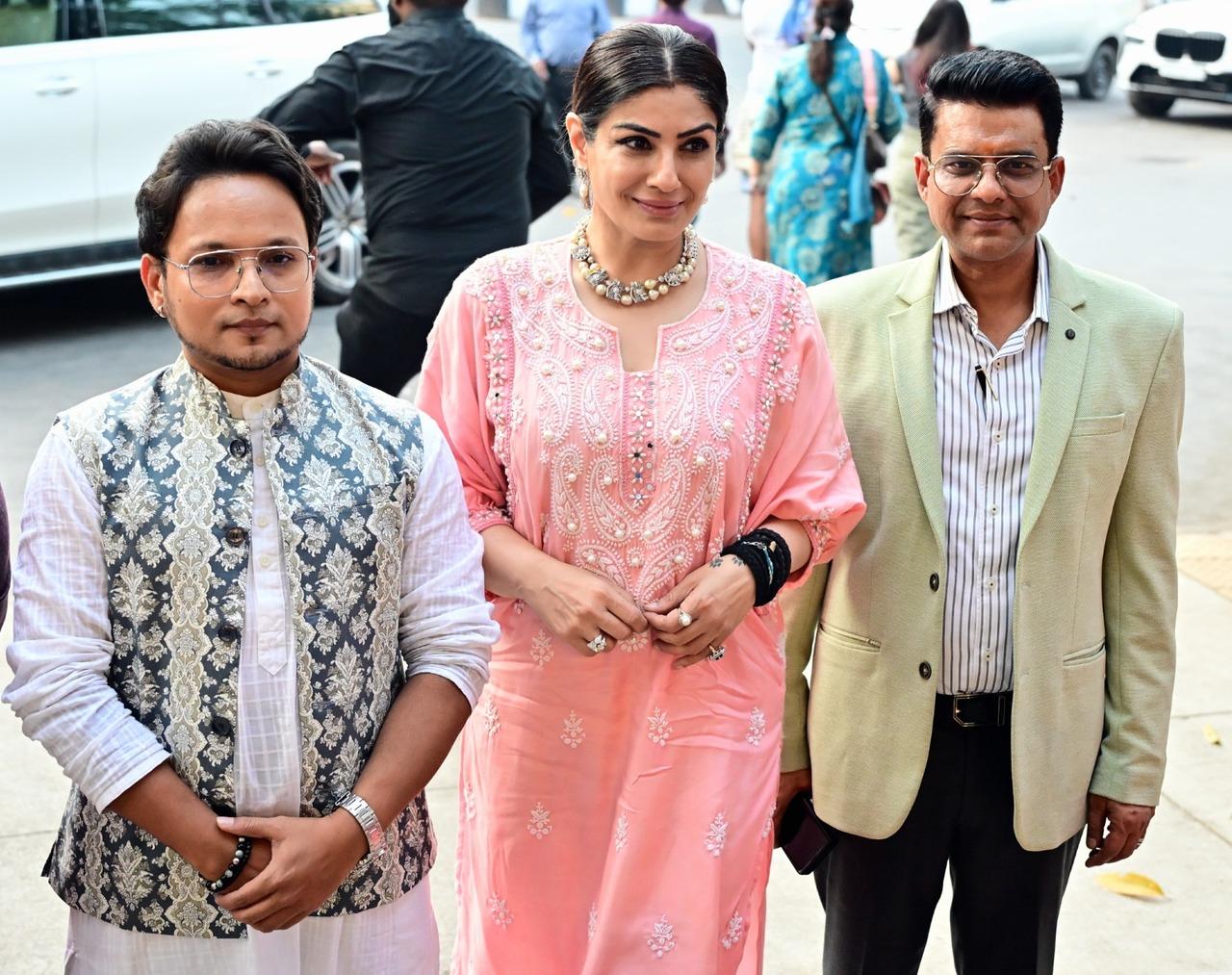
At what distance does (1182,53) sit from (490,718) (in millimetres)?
15377

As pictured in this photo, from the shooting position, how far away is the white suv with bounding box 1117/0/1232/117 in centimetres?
1608

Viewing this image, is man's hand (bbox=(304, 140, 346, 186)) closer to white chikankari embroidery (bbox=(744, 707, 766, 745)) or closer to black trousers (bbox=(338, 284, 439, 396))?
black trousers (bbox=(338, 284, 439, 396))

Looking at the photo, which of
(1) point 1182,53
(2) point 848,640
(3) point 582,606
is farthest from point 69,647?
(1) point 1182,53

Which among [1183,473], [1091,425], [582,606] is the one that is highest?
[1091,425]

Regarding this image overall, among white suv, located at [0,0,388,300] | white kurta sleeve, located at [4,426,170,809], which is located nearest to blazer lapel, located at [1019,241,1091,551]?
white kurta sleeve, located at [4,426,170,809]

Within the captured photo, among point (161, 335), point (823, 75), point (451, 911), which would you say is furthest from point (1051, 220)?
point (451, 911)

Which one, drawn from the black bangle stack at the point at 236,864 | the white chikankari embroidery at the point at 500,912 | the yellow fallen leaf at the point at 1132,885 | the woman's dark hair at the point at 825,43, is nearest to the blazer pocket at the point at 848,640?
the white chikankari embroidery at the point at 500,912

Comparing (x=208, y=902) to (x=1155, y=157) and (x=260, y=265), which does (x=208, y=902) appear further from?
(x=1155, y=157)

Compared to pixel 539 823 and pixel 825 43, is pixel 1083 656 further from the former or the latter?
pixel 825 43

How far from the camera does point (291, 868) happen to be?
2137 millimetres

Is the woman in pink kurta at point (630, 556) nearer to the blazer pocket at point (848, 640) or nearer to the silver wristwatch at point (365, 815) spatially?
the blazer pocket at point (848, 640)

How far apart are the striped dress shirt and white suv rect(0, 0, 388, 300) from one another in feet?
18.2

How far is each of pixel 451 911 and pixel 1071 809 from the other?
5.42 feet

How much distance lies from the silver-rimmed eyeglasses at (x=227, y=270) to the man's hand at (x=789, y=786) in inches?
50.9
